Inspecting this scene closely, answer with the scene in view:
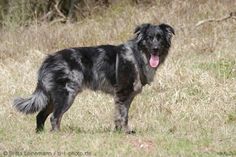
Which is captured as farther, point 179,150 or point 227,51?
point 227,51

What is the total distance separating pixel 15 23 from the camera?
18359 mm

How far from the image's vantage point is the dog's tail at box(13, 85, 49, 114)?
8453mm

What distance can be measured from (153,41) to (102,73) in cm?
93

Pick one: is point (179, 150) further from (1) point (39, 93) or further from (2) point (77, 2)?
(2) point (77, 2)

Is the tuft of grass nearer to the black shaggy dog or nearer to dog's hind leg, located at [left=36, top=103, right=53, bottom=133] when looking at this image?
the black shaggy dog

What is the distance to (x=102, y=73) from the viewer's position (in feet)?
28.6

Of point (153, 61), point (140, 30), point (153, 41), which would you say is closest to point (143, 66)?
point (153, 61)

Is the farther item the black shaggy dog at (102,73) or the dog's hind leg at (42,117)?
the dog's hind leg at (42,117)

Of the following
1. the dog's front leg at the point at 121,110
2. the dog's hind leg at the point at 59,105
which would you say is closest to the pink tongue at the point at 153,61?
the dog's front leg at the point at 121,110

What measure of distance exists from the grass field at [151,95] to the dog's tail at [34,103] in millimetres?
353

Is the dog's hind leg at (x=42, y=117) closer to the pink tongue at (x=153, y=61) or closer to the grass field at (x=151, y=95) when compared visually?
the grass field at (x=151, y=95)

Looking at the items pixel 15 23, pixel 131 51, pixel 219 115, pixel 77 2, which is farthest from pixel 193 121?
pixel 77 2

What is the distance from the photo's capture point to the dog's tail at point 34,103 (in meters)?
8.45

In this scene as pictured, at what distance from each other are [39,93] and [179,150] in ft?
8.09
